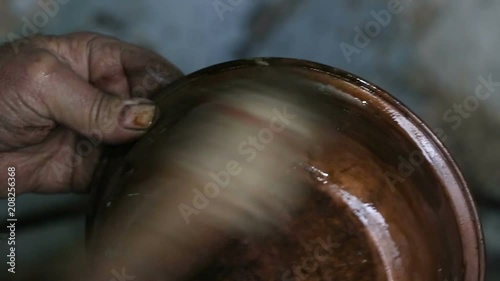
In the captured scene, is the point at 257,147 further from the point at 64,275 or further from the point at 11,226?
the point at 11,226

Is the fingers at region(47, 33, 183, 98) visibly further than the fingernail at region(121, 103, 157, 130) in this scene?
Yes

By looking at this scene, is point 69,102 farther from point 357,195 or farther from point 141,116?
point 357,195

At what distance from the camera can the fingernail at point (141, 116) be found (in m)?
0.51

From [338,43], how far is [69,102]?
1.29 ft

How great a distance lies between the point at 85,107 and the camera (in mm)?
590

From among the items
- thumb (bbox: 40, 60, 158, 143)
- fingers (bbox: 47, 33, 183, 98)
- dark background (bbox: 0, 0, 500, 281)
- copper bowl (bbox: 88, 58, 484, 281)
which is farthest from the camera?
dark background (bbox: 0, 0, 500, 281)

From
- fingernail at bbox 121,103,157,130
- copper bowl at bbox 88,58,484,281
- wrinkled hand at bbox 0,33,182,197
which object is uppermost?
copper bowl at bbox 88,58,484,281

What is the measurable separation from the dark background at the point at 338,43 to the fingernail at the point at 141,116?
0.33 meters

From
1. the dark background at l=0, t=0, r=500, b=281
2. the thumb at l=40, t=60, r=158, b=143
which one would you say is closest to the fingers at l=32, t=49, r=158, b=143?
the thumb at l=40, t=60, r=158, b=143

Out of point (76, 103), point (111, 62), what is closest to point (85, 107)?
point (76, 103)

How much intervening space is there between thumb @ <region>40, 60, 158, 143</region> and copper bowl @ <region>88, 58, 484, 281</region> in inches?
0.8

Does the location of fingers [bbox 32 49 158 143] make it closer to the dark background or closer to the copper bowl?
the copper bowl

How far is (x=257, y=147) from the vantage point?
0.44m

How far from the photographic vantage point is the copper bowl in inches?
16.4
